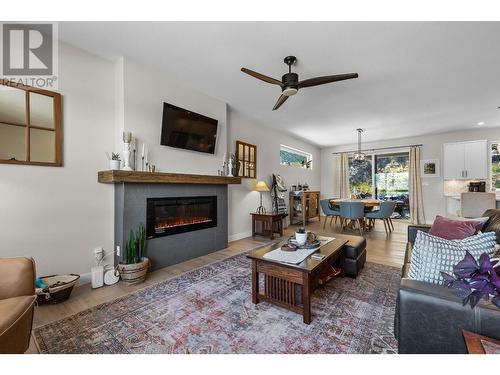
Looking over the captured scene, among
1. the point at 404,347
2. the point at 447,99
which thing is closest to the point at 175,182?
the point at 404,347

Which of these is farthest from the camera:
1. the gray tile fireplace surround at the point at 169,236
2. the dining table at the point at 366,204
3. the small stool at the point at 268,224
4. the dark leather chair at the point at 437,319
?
the dining table at the point at 366,204

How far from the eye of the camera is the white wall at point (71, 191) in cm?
199

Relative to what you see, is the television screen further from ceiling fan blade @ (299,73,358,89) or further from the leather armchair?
the leather armchair

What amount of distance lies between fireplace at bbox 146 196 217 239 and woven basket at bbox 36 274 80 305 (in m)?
0.85

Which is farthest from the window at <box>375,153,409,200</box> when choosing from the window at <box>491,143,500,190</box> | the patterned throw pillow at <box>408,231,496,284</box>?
the patterned throw pillow at <box>408,231,496,284</box>

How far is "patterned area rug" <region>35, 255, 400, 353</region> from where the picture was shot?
1420mm

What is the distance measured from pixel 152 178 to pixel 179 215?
2.49ft

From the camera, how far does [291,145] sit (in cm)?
616

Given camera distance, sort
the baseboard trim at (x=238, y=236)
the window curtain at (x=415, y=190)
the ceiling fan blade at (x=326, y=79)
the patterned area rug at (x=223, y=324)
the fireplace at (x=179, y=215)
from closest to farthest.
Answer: the patterned area rug at (x=223, y=324) < the ceiling fan blade at (x=326, y=79) < the fireplace at (x=179, y=215) < the baseboard trim at (x=238, y=236) < the window curtain at (x=415, y=190)

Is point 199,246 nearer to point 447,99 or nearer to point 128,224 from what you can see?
point 128,224

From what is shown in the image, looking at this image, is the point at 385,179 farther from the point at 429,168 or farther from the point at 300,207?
the point at 300,207

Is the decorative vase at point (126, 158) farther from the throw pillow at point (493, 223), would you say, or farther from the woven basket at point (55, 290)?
the throw pillow at point (493, 223)

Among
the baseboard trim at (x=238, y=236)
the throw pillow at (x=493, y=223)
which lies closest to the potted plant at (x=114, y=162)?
the baseboard trim at (x=238, y=236)

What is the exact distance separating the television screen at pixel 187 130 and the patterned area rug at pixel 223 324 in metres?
1.85
